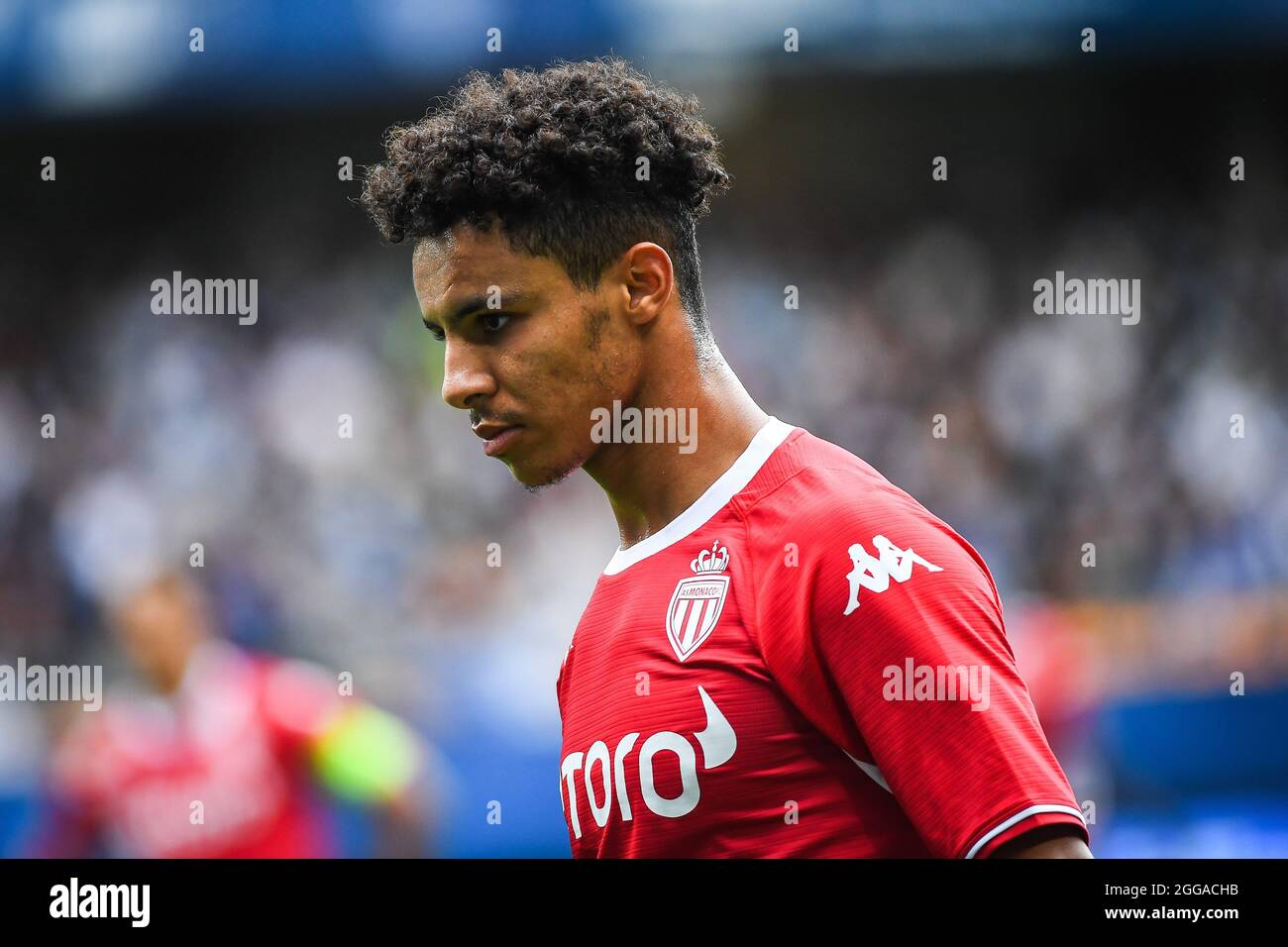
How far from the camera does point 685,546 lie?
2.28 m

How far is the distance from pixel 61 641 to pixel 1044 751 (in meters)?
7.39

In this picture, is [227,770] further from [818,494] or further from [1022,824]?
[1022,824]

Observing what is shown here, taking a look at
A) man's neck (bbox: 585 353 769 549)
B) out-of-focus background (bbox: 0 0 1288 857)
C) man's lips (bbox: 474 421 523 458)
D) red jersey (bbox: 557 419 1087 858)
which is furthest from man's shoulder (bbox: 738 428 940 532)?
out-of-focus background (bbox: 0 0 1288 857)

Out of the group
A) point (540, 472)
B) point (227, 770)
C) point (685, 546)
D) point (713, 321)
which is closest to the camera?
point (685, 546)

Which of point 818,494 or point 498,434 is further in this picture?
point 498,434

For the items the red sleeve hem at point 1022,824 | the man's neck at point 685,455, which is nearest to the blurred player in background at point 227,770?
the man's neck at point 685,455

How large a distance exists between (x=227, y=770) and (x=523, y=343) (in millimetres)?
3766

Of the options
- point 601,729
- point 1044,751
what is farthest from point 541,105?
point 1044,751

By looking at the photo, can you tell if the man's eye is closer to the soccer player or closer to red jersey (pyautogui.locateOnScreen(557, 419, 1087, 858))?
the soccer player

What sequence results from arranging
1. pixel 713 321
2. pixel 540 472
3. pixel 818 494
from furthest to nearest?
pixel 713 321
pixel 540 472
pixel 818 494

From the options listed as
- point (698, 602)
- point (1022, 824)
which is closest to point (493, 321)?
point (698, 602)

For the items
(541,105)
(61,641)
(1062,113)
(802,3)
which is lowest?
(61,641)

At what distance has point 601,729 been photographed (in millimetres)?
2225

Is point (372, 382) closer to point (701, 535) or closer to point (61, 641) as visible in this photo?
point (61, 641)
